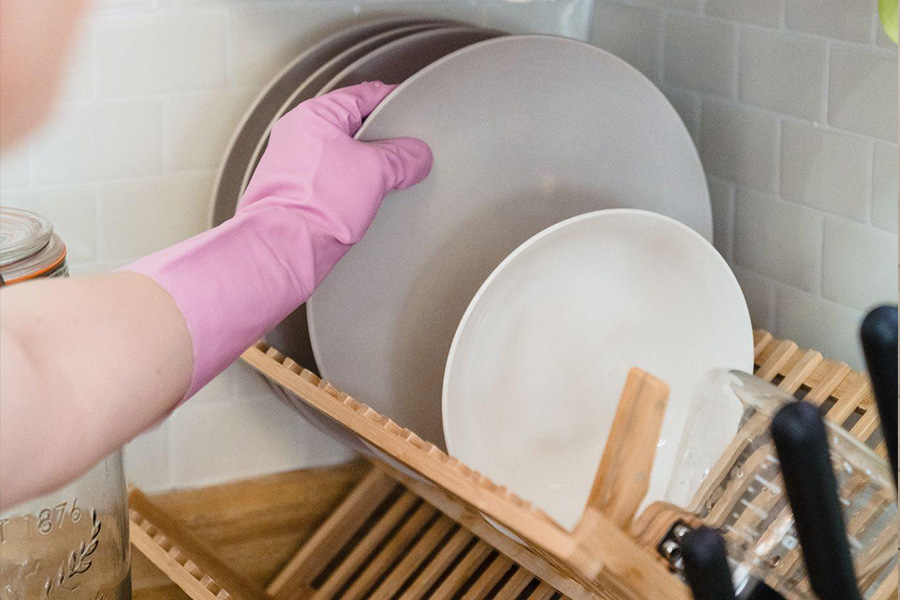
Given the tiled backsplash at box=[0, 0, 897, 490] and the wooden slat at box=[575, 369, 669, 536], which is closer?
the wooden slat at box=[575, 369, 669, 536]

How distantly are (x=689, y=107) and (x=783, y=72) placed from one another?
0.49ft

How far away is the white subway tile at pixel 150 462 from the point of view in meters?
1.13

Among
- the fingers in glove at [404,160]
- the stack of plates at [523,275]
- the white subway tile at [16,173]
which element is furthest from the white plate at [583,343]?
the white subway tile at [16,173]

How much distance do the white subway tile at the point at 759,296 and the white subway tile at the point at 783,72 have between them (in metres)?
0.18

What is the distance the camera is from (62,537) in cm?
84

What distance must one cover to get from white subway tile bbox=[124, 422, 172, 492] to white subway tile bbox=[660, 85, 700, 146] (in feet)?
2.26

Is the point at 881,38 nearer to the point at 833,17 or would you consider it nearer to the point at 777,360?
the point at 833,17

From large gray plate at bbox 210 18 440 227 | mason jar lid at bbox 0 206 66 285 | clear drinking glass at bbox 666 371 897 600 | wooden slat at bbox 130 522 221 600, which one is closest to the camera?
clear drinking glass at bbox 666 371 897 600

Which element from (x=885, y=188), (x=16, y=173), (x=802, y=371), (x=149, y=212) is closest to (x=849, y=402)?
(x=802, y=371)

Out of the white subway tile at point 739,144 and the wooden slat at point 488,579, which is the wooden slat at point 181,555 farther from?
the white subway tile at point 739,144

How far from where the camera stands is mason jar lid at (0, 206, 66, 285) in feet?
2.37

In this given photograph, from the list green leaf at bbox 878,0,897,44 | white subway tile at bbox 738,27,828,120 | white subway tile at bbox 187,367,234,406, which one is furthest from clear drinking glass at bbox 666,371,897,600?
white subway tile at bbox 187,367,234,406

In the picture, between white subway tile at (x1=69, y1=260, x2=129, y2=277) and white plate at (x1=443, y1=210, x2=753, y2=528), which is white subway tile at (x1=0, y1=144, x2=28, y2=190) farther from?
white plate at (x1=443, y1=210, x2=753, y2=528)

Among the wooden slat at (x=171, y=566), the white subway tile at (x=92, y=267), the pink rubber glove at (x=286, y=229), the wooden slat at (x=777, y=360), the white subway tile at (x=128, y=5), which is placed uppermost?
the white subway tile at (x=128, y=5)
